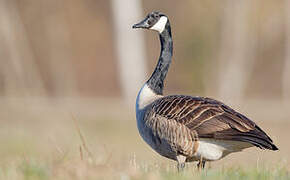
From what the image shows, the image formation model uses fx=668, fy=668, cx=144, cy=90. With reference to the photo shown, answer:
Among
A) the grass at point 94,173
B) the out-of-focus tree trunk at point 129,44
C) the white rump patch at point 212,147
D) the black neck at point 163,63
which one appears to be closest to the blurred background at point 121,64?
Result: the out-of-focus tree trunk at point 129,44

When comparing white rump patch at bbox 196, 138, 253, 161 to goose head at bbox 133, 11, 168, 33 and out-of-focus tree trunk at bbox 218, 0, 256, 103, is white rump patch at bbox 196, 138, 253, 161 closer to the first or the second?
goose head at bbox 133, 11, 168, 33

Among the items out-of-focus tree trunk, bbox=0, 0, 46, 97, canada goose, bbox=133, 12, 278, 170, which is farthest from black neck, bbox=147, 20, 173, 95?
out-of-focus tree trunk, bbox=0, 0, 46, 97

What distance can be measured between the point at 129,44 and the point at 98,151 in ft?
69.3

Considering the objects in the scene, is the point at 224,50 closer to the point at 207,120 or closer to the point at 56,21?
the point at 56,21

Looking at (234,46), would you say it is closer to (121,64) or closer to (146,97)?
(121,64)

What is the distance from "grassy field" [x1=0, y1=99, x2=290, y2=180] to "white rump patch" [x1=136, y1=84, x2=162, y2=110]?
630 mm

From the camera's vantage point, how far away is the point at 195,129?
717 cm

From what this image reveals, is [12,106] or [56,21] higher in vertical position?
[56,21]

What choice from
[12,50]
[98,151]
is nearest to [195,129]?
[98,151]

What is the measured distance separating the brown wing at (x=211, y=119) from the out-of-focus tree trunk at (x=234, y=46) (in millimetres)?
27261

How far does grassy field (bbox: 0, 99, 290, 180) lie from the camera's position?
549 centimetres

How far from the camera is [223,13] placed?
1459 inches

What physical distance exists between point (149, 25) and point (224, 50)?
93.6 ft

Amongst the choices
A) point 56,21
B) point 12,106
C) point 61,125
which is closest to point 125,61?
point 56,21
